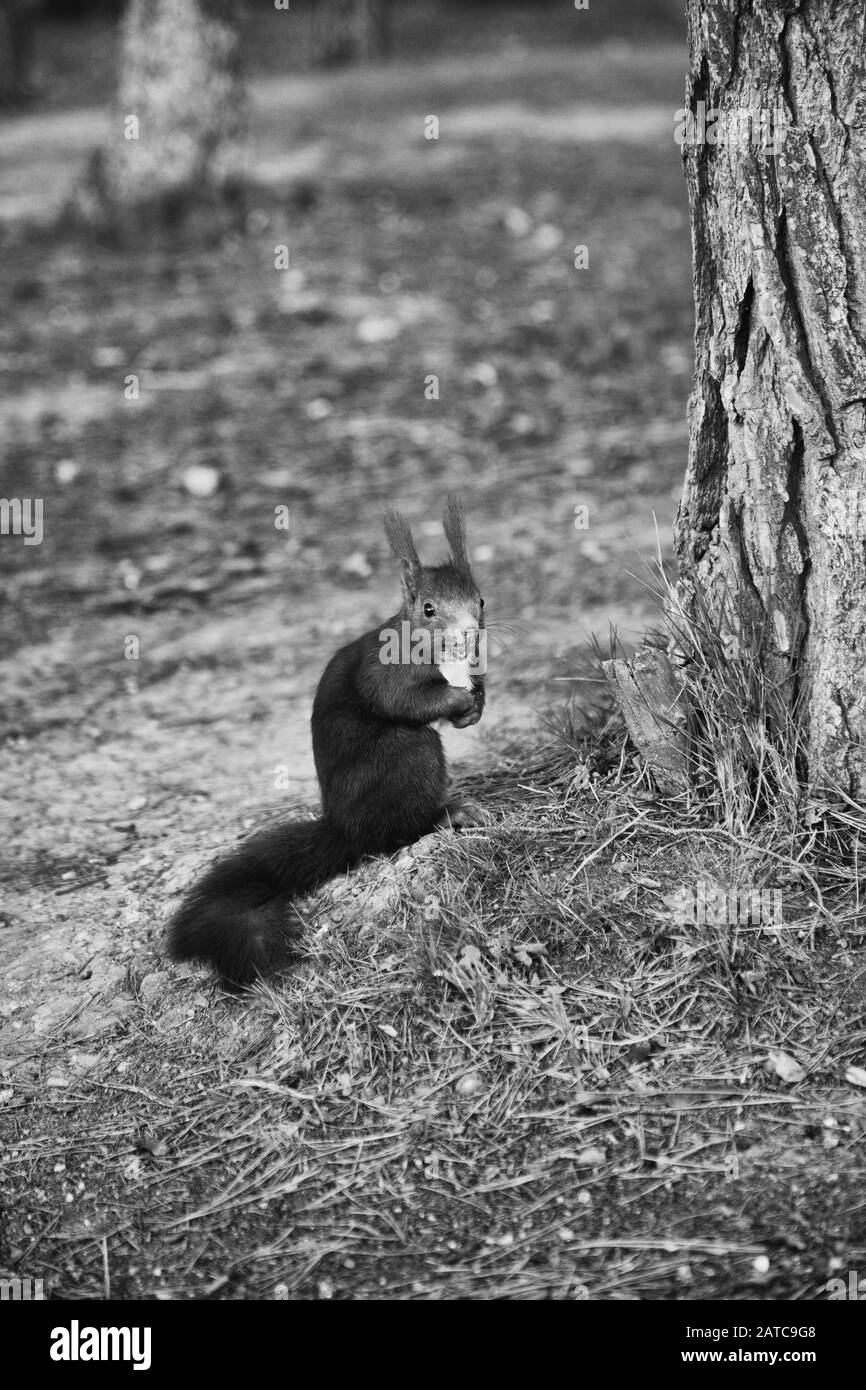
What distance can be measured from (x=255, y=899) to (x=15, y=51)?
13.5 m

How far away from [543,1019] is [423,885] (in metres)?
0.48

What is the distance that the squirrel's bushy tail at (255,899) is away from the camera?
3.28m

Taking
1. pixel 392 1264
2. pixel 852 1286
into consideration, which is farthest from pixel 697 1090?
pixel 392 1264

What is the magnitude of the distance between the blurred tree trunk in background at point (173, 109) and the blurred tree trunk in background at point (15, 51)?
5769mm

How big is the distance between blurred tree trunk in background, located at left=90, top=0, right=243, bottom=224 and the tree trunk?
639 cm

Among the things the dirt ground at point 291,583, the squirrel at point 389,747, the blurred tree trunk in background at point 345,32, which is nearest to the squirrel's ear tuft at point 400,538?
the squirrel at point 389,747

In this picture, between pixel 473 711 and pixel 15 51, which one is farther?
pixel 15 51

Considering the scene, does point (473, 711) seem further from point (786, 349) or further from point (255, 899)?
point (786, 349)

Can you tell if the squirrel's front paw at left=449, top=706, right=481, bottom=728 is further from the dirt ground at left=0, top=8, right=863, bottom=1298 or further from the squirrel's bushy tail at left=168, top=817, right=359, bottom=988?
the squirrel's bushy tail at left=168, top=817, right=359, bottom=988

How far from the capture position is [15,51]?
14250mm

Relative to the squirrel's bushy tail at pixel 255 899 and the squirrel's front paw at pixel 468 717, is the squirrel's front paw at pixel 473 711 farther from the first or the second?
the squirrel's bushy tail at pixel 255 899

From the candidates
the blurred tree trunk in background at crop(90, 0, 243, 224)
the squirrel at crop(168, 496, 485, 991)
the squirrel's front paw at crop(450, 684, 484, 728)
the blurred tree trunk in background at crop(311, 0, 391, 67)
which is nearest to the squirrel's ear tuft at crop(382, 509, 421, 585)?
the squirrel at crop(168, 496, 485, 991)

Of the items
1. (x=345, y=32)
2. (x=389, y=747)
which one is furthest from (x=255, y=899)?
(x=345, y=32)

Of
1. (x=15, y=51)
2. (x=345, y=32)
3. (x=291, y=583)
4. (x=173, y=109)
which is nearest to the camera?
(x=291, y=583)
